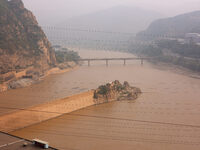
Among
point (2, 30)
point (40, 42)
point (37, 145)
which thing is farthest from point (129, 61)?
point (37, 145)

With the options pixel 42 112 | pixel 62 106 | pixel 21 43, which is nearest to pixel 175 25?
pixel 21 43

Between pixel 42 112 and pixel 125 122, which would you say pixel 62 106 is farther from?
pixel 125 122

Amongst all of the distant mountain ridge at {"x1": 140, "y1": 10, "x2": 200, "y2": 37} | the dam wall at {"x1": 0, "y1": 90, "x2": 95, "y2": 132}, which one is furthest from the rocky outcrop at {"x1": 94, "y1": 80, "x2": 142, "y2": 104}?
the distant mountain ridge at {"x1": 140, "y1": 10, "x2": 200, "y2": 37}

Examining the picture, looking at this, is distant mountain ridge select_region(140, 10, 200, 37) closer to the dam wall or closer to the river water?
the river water

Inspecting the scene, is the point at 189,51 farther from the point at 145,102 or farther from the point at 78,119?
the point at 78,119

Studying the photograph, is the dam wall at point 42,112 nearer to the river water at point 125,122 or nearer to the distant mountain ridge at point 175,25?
the river water at point 125,122
